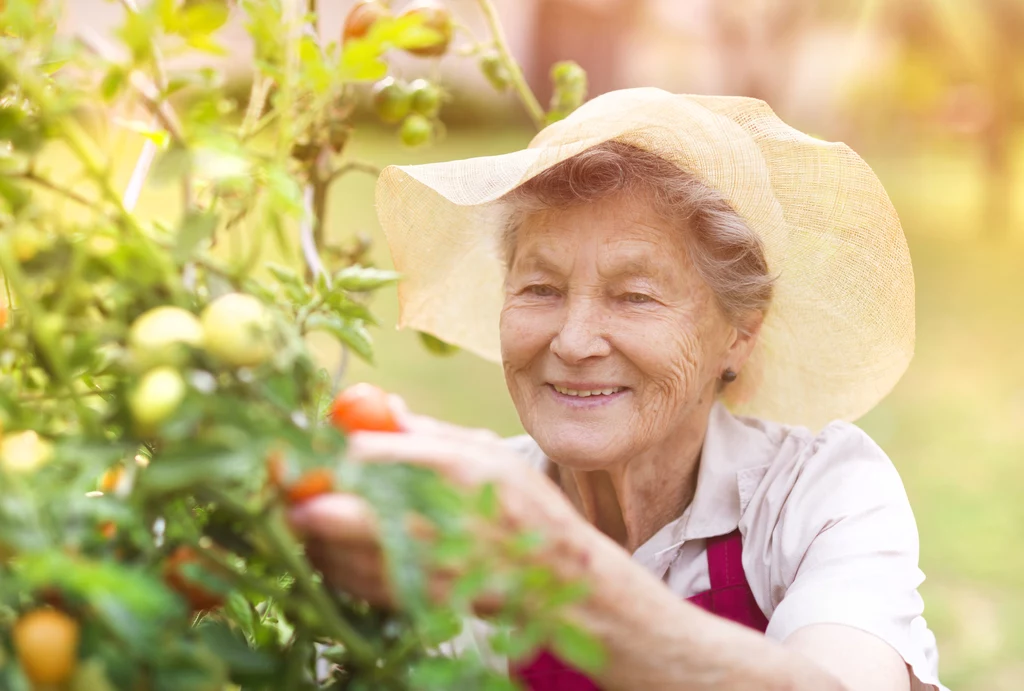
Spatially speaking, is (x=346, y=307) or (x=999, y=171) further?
(x=999, y=171)

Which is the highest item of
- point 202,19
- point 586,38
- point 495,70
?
point 202,19

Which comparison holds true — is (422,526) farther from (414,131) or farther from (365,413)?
(414,131)

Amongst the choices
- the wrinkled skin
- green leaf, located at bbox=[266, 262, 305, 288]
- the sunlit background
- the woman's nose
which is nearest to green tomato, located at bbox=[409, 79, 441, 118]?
the wrinkled skin

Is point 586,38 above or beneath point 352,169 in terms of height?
beneath

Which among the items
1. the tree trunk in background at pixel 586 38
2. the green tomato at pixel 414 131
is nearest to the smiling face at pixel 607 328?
the green tomato at pixel 414 131

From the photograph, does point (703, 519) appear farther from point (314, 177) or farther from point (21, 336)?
point (21, 336)

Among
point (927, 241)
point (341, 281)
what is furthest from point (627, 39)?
point (341, 281)

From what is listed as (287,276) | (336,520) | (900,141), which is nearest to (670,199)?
(287,276)

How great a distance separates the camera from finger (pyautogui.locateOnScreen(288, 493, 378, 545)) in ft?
1.94

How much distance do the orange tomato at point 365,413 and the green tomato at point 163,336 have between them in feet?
0.56

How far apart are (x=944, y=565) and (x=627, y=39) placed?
655 cm

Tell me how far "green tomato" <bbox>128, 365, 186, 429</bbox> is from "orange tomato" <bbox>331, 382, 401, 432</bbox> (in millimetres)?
186

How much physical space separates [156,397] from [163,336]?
0.12 ft

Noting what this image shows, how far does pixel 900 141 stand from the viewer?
10.6 meters
